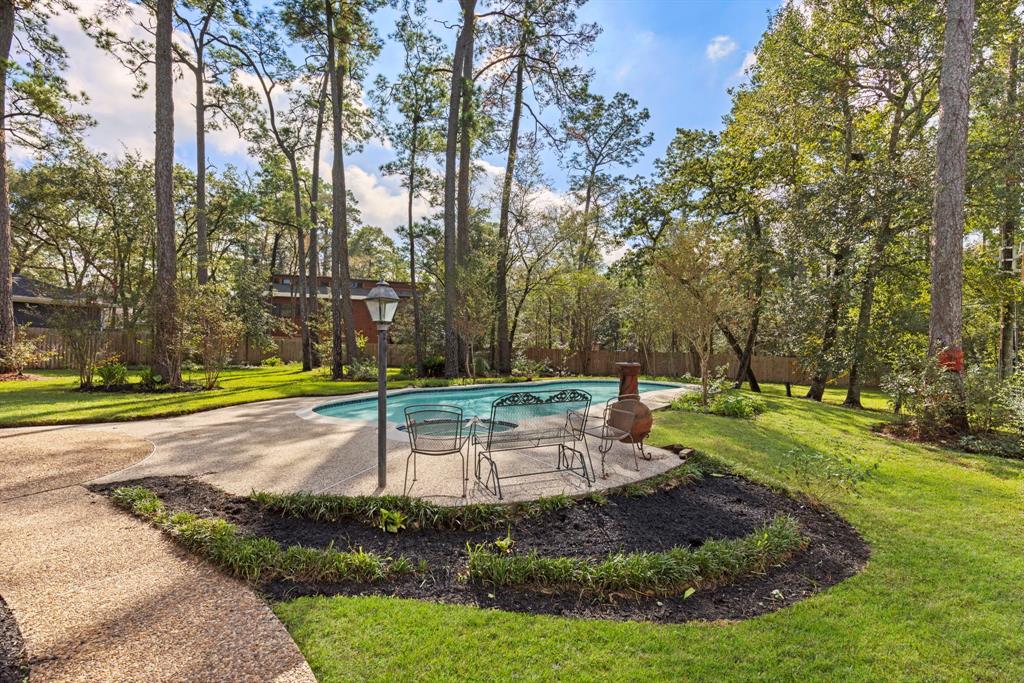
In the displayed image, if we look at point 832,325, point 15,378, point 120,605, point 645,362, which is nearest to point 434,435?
point 120,605

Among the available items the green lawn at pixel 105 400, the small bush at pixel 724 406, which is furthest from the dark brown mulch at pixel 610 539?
the small bush at pixel 724 406

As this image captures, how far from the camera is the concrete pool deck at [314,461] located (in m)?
4.23

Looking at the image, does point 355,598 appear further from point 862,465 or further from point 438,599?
point 862,465

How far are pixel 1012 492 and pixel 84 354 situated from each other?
53.5ft

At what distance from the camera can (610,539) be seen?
3486 mm

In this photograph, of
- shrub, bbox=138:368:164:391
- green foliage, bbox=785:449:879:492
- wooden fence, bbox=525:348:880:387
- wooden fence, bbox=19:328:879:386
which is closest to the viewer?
green foliage, bbox=785:449:879:492

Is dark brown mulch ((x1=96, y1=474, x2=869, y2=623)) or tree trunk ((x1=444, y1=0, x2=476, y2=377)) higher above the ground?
tree trunk ((x1=444, y1=0, x2=476, y2=377))

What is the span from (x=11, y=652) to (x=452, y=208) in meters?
13.6

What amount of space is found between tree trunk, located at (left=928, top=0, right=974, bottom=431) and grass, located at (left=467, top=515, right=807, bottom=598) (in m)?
7.51

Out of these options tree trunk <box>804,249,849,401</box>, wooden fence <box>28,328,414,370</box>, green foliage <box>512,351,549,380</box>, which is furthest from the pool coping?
wooden fence <box>28,328,414,370</box>

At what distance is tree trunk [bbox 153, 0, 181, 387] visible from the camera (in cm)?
1034

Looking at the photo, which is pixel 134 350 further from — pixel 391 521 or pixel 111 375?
pixel 391 521

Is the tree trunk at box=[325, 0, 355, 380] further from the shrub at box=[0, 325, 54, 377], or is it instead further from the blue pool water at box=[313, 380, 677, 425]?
the shrub at box=[0, 325, 54, 377]

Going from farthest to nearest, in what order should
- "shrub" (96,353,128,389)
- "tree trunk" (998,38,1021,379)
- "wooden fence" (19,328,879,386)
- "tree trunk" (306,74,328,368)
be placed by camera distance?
"wooden fence" (19,328,879,386), "tree trunk" (306,74,328,368), "shrub" (96,353,128,389), "tree trunk" (998,38,1021,379)
